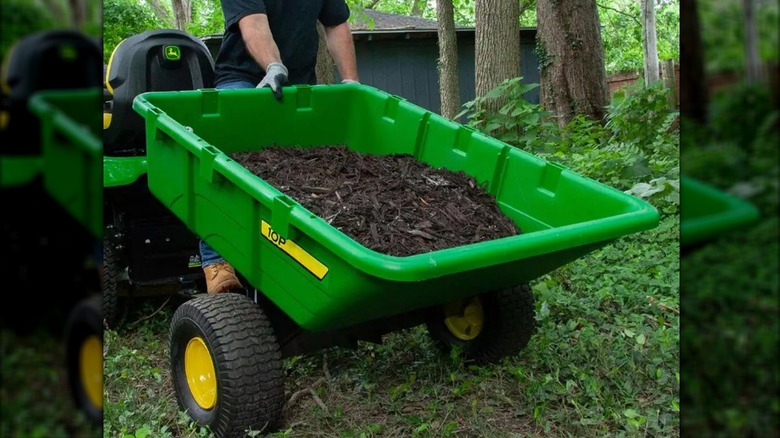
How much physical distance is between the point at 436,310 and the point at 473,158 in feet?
2.05

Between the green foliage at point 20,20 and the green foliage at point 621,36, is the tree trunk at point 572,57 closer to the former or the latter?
the green foliage at point 20,20

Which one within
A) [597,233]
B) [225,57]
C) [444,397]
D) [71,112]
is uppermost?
[225,57]

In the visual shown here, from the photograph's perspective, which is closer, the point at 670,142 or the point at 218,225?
the point at 218,225

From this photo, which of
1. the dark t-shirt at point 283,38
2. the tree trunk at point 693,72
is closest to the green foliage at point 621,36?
the dark t-shirt at point 283,38

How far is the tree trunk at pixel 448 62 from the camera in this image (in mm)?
9656

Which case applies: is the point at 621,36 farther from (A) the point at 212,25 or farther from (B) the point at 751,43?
(B) the point at 751,43

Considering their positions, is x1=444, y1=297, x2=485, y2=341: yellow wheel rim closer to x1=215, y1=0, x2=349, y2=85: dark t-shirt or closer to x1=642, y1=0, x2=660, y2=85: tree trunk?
x1=215, y1=0, x2=349, y2=85: dark t-shirt

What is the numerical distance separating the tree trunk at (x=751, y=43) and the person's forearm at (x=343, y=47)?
3661 mm

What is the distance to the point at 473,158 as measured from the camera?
314cm

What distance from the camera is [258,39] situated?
10.9 ft

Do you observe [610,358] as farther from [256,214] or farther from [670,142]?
[670,142]

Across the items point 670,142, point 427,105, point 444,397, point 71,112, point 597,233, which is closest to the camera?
point 71,112

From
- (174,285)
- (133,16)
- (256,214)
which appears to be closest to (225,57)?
(174,285)

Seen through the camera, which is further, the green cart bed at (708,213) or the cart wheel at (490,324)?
the cart wheel at (490,324)
